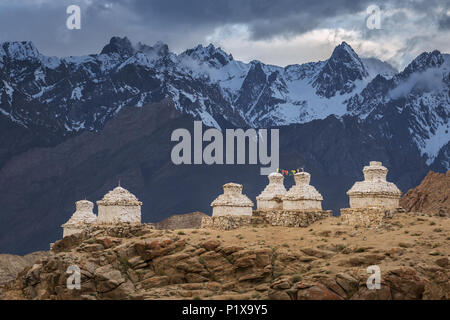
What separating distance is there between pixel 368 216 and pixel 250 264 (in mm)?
13609

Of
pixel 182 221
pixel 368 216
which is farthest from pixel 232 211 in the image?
pixel 182 221

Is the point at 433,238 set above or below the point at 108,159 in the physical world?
below

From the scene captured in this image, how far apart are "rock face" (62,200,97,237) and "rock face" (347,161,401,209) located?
2707 cm

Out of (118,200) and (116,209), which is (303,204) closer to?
(118,200)

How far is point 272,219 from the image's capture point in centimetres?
8331

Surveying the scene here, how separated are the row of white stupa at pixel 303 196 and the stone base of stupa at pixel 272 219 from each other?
653 millimetres

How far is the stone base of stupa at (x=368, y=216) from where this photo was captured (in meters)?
74.9

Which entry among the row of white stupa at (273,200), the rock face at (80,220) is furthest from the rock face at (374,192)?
the rock face at (80,220)

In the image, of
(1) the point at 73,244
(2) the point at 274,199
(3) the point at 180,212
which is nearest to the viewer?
(1) the point at 73,244

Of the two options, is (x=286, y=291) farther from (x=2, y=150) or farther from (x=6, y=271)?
(x=2, y=150)

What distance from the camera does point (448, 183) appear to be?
443ft
